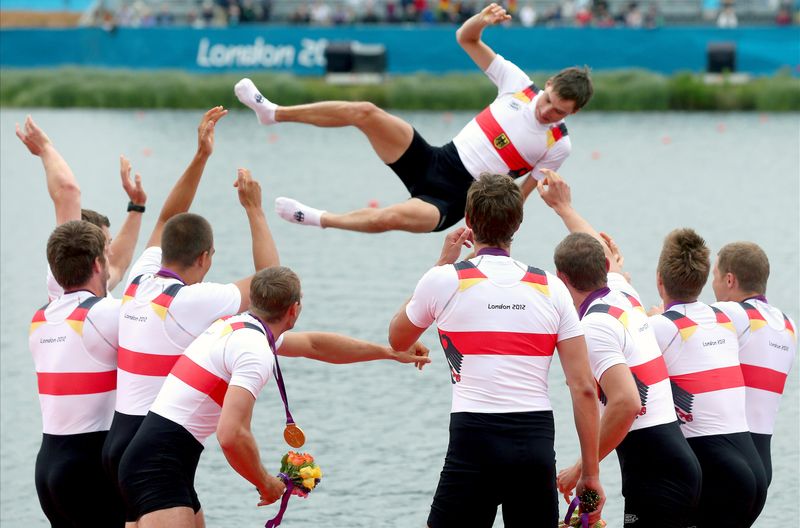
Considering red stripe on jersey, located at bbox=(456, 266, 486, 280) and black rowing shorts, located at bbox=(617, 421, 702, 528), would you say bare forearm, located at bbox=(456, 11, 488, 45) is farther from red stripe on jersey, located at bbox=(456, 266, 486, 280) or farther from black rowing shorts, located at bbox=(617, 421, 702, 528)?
black rowing shorts, located at bbox=(617, 421, 702, 528)

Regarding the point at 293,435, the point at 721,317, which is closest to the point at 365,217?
the point at 293,435

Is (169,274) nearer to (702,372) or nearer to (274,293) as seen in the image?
(274,293)

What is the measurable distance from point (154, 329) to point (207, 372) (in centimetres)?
61

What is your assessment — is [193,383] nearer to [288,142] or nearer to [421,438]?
[421,438]

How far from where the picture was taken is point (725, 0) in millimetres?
53250

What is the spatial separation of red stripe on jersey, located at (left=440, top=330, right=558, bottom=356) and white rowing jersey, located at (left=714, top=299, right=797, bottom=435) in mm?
1813

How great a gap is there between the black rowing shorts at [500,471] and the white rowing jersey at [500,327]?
0.29 feet

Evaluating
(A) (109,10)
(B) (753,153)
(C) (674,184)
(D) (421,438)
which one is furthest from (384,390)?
(A) (109,10)

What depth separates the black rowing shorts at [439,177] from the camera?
1225cm

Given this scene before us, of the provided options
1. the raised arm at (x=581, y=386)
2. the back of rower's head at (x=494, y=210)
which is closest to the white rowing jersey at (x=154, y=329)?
the back of rower's head at (x=494, y=210)

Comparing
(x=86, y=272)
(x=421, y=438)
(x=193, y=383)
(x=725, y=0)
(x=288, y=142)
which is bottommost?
(x=421, y=438)

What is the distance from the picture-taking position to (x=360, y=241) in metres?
27.4

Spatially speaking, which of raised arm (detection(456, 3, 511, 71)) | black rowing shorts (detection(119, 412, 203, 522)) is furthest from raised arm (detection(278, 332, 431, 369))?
raised arm (detection(456, 3, 511, 71))

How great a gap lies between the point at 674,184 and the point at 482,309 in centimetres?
2845
